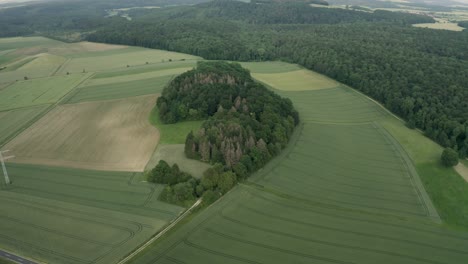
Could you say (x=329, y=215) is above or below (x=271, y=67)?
below

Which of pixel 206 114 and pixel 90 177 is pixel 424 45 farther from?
pixel 90 177

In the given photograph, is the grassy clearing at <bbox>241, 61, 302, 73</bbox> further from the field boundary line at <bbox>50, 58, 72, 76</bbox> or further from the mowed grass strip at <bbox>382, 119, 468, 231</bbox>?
the field boundary line at <bbox>50, 58, 72, 76</bbox>

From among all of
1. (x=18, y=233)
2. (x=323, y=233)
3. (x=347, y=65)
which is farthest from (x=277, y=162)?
(x=347, y=65)

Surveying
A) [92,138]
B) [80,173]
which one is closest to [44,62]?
[92,138]

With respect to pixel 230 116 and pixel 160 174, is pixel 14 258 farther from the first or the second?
pixel 230 116

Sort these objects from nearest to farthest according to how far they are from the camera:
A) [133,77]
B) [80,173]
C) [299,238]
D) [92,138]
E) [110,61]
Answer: [299,238] < [80,173] < [92,138] < [133,77] < [110,61]
